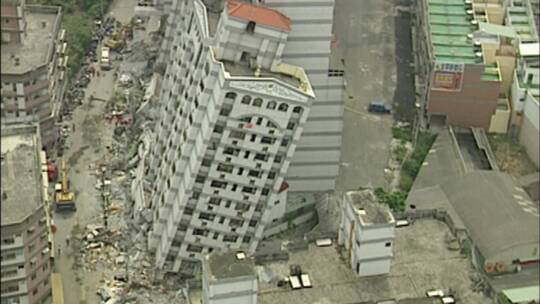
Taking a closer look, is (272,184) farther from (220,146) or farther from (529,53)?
(529,53)

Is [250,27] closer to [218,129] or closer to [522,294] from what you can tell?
[218,129]

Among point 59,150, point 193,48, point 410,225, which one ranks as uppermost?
point 193,48

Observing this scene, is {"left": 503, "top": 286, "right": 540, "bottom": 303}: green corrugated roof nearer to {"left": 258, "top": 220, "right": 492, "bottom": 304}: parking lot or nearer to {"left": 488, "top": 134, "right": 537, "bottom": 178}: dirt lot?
{"left": 258, "top": 220, "right": 492, "bottom": 304}: parking lot

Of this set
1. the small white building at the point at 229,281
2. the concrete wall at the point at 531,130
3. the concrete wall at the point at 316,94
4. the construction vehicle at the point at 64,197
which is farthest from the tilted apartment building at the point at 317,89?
the small white building at the point at 229,281

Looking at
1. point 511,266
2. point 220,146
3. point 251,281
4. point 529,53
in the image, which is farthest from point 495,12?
point 251,281

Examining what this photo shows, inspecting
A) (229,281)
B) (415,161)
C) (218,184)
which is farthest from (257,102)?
(415,161)

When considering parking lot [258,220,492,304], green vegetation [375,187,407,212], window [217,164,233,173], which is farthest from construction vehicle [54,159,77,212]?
green vegetation [375,187,407,212]
